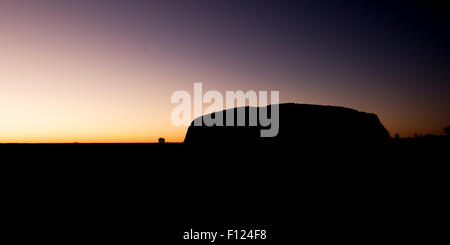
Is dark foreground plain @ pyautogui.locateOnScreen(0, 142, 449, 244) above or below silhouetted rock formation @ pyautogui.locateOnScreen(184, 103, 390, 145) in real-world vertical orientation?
below

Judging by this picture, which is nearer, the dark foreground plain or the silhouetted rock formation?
the dark foreground plain

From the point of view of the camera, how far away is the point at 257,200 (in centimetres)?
765

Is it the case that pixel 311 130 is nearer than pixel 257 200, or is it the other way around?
pixel 257 200

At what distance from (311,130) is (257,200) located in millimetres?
3508

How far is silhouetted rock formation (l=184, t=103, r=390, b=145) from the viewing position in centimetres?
966

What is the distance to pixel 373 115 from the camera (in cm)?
1141

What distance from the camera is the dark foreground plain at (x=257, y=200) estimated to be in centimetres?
683

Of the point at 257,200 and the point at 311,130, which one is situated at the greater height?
the point at 311,130

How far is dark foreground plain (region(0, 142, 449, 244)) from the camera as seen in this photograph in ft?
22.4

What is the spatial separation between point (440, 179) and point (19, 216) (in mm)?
13326

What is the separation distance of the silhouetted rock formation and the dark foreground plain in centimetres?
37
